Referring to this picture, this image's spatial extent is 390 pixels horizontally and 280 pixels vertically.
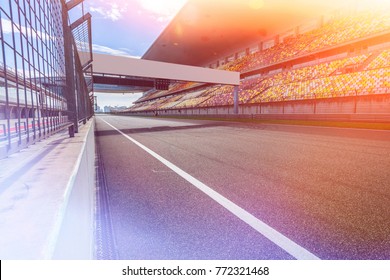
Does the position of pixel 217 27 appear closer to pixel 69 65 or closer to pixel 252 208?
pixel 69 65

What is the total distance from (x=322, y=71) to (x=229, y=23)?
14.9m

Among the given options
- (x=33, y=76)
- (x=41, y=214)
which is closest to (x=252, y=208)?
(x=41, y=214)

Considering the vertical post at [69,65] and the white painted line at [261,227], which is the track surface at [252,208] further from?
the vertical post at [69,65]

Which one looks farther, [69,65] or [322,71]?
[322,71]

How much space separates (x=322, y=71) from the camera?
28.0 meters

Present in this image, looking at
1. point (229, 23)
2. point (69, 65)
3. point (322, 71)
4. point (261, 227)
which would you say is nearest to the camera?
point (261, 227)

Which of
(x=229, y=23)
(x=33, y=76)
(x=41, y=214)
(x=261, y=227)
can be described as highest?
(x=229, y=23)

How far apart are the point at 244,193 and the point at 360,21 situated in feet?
119

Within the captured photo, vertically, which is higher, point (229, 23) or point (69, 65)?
point (229, 23)

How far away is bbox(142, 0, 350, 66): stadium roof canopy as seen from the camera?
2931 centimetres

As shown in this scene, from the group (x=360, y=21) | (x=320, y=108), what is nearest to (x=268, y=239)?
(x=320, y=108)

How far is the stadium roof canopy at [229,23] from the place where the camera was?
29312mm

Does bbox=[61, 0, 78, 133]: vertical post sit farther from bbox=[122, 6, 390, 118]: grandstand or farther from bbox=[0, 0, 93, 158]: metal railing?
bbox=[122, 6, 390, 118]: grandstand

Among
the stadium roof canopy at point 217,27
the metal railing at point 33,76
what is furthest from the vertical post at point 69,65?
the stadium roof canopy at point 217,27
